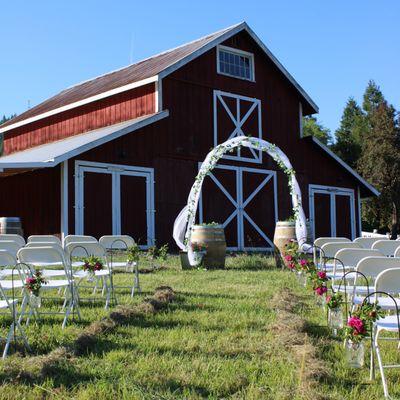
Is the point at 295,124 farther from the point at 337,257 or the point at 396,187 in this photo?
the point at 396,187

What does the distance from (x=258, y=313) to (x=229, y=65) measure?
13.1 meters

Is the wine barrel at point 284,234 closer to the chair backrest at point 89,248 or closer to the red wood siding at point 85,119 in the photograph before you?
the chair backrest at point 89,248

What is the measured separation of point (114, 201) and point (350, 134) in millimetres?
39864

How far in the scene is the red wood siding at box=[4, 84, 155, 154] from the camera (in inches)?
645

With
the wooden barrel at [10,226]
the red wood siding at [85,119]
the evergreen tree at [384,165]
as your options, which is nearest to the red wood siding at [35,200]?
the wooden barrel at [10,226]

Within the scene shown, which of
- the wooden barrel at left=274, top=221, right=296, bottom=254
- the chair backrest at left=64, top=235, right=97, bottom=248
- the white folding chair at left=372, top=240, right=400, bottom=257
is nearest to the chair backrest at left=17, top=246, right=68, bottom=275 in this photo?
the chair backrest at left=64, top=235, right=97, bottom=248

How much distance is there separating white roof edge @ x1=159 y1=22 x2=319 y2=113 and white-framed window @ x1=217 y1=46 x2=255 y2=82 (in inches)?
16.6

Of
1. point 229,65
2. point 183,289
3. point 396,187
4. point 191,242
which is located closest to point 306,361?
point 183,289

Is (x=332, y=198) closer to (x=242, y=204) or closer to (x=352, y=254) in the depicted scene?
(x=242, y=204)

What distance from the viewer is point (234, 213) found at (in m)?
17.3

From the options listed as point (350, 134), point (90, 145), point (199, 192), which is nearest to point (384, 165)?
point (350, 134)

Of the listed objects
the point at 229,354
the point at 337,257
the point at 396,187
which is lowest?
the point at 229,354

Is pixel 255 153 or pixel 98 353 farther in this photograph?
pixel 255 153

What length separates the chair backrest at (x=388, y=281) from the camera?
12.3 ft
